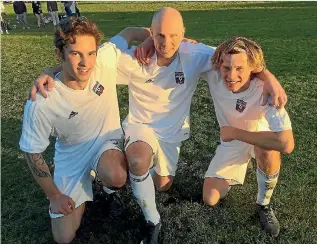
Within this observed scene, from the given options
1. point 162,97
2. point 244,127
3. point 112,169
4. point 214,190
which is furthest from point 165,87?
point 214,190

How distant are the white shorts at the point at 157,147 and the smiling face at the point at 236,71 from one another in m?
0.72

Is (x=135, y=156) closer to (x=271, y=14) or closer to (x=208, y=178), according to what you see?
(x=208, y=178)

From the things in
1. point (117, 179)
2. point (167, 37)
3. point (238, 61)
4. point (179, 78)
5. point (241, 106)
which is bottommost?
point (117, 179)

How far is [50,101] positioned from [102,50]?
0.58 m

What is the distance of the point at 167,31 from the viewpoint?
10.4 feet

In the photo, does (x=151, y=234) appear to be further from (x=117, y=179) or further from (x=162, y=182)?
(x=162, y=182)

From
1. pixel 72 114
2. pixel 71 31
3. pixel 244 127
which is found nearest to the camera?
pixel 71 31

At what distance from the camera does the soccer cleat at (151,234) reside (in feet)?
10.4

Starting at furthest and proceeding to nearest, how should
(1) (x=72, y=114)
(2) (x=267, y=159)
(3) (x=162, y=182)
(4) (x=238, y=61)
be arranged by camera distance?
(3) (x=162, y=182)
(2) (x=267, y=159)
(1) (x=72, y=114)
(4) (x=238, y=61)

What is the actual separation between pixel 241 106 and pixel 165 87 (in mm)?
610

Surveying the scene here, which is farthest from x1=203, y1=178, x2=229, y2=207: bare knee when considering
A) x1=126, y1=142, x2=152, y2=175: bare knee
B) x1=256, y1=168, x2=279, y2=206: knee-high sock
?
x1=126, y1=142, x2=152, y2=175: bare knee

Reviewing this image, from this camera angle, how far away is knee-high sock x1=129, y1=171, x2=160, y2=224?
3.16 m

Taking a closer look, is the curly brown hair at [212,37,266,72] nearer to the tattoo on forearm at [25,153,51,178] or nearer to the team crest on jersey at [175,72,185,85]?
the team crest on jersey at [175,72,185,85]

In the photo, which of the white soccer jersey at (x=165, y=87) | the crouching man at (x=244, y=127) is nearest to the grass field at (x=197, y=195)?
the crouching man at (x=244, y=127)
